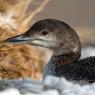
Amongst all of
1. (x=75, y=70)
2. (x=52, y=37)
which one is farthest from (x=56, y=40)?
(x=75, y=70)

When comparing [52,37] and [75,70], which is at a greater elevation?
[52,37]

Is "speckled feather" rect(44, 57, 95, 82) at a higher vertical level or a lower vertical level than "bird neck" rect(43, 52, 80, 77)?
lower

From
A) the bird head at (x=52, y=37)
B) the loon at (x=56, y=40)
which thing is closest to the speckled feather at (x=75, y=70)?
the loon at (x=56, y=40)

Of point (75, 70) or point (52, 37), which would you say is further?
point (52, 37)

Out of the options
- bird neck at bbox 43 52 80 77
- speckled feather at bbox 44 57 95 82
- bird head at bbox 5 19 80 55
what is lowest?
speckled feather at bbox 44 57 95 82

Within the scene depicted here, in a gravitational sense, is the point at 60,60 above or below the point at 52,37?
below

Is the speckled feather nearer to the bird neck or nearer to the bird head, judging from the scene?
the bird neck

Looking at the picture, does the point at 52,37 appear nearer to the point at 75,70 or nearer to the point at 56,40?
the point at 56,40

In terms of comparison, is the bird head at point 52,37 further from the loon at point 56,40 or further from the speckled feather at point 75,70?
the speckled feather at point 75,70

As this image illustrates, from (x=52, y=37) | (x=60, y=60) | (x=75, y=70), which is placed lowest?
(x=75, y=70)

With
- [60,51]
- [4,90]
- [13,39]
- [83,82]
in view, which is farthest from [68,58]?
[4,90]

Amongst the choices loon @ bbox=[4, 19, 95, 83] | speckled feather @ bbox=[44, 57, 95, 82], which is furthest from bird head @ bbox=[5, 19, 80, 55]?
speckled feather @ bbox=[44, 57, 95, 82]
